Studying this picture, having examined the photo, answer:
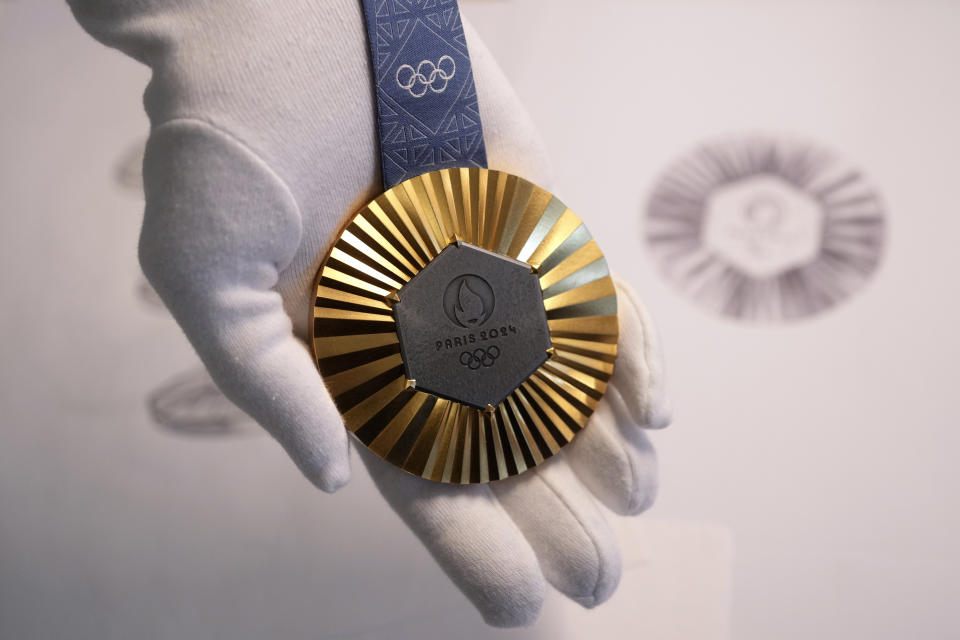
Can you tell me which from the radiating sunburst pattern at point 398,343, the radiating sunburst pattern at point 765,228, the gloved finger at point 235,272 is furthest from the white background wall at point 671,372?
the gloved finger at point 235,272

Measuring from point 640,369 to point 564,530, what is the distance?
0.50ft

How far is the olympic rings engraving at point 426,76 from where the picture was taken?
2.42 feet

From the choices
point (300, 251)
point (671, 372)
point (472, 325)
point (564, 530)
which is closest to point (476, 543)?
point (564, 530)

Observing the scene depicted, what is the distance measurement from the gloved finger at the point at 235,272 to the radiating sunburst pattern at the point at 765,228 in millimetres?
689

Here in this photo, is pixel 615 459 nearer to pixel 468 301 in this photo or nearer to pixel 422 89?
pixel 468 301

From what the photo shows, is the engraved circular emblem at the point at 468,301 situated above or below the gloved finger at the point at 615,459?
above

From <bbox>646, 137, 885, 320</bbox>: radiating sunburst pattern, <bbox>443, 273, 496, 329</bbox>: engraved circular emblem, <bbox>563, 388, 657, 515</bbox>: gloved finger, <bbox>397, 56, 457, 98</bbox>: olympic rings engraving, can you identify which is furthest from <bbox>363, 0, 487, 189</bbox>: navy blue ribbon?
<bbox>646, 137, 885, 320</bbox>: radiating sunburst pattern

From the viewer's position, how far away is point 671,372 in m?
1.14

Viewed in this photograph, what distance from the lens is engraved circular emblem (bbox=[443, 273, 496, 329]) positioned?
2.37 feet

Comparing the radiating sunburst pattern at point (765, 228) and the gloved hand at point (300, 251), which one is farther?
the radiating sunburst pattern at point (765, 228)

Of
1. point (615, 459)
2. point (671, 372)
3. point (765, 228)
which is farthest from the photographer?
point (765, 228)

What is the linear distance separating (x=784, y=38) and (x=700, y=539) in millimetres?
849

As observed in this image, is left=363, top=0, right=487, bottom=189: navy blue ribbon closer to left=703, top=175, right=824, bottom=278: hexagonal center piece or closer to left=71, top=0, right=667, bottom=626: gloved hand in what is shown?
left=71, top=0, right=667, bottom=626: gloved hand

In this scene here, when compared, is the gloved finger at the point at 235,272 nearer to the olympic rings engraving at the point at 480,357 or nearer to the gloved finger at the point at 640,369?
the olympic rings engraving at the point at 480,357
